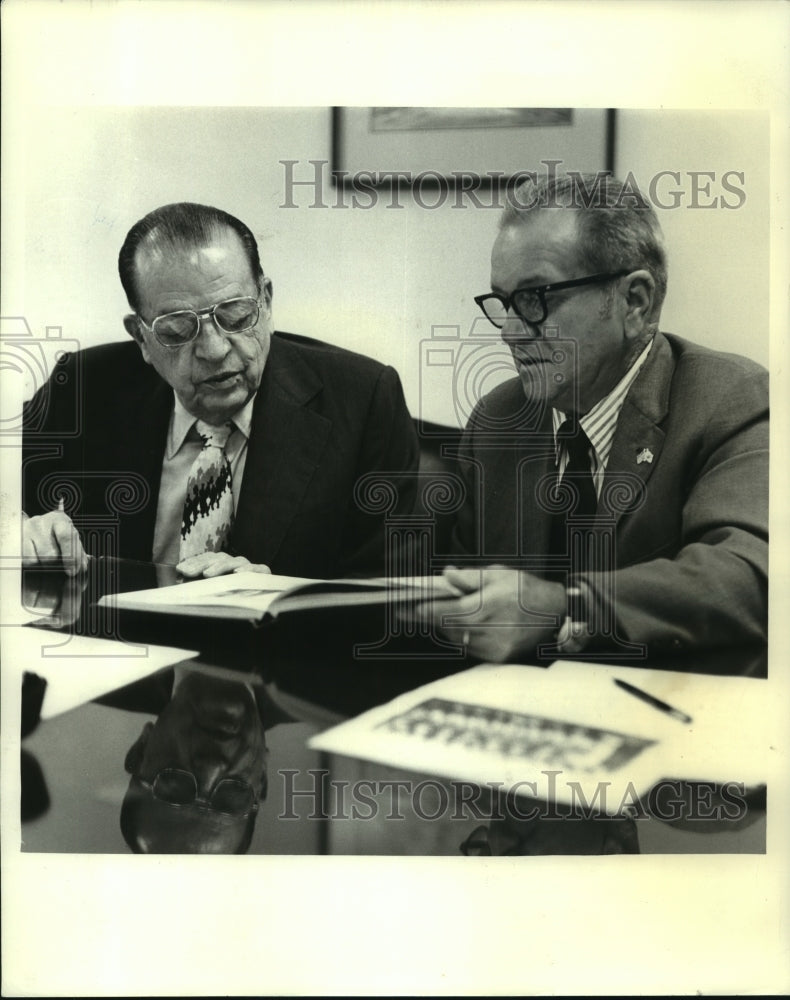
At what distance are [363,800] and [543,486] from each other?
0.63 metres

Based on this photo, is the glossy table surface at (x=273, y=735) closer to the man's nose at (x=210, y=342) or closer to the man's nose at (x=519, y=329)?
the man's nose at (x=210, y=342)

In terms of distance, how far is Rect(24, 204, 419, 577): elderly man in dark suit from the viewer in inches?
66.2

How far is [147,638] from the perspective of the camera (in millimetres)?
1689

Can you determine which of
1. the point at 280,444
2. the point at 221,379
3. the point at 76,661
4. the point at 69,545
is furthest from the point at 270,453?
the point at 76,661

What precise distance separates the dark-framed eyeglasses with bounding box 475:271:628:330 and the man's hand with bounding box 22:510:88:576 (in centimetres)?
82

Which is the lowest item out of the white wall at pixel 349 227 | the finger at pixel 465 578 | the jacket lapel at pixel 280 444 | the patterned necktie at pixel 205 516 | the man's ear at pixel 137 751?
the man's ear at pixel 137 751

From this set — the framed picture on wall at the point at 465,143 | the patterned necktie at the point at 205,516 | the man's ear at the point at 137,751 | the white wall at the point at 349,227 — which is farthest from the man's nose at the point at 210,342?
the man's ear at the point at 137,751

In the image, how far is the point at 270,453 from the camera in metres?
1.71

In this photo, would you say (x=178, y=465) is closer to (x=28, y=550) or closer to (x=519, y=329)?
(x=28, y=550)

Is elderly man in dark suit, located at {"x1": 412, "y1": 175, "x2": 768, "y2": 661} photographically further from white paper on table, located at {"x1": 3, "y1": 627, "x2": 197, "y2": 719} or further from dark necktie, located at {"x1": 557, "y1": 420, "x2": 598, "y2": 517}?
white paper on table, located at {"x1": 3, "y1": 627, "x2": 197, "y2": 719}

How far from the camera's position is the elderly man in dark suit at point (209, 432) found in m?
1.68

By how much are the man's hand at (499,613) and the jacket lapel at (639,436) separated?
0.18 m

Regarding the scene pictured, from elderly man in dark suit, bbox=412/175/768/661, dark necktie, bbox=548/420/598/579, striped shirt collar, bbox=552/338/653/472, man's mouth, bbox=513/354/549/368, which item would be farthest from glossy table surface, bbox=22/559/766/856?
man's mouth, bbox=513/354/549/368

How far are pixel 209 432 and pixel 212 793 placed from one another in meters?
0.63
